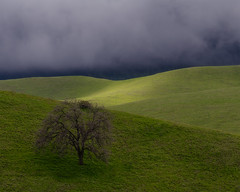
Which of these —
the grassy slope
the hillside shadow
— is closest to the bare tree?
the hillside shadow

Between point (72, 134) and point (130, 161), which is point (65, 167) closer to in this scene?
point (72, 134)

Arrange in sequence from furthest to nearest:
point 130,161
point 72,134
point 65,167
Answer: point 130,161 < point 65,167 < point 72,134

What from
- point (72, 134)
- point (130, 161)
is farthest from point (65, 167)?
point (130, 161)

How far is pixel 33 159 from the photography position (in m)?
32.0

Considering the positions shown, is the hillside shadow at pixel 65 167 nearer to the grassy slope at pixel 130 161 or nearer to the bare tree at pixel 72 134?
the grassy slope at pixel 130 161

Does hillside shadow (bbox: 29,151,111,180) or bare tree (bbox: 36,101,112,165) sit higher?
bare tree (bbox: 36,101,112,165)

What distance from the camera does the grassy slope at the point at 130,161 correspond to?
95.2ft

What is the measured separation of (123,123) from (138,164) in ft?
46.4

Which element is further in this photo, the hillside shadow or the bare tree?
the bare tree

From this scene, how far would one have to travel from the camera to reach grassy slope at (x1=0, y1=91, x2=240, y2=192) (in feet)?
95.2

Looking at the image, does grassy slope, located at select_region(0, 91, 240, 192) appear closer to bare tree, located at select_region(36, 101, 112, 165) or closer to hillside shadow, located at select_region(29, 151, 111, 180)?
hillside shadow, located at select_region(29, 151, 111, 180)

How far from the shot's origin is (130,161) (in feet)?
117

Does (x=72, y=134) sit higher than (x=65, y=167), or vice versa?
(x=72, y=134)

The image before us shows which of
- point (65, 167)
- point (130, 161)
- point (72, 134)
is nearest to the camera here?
point (72, 134)
